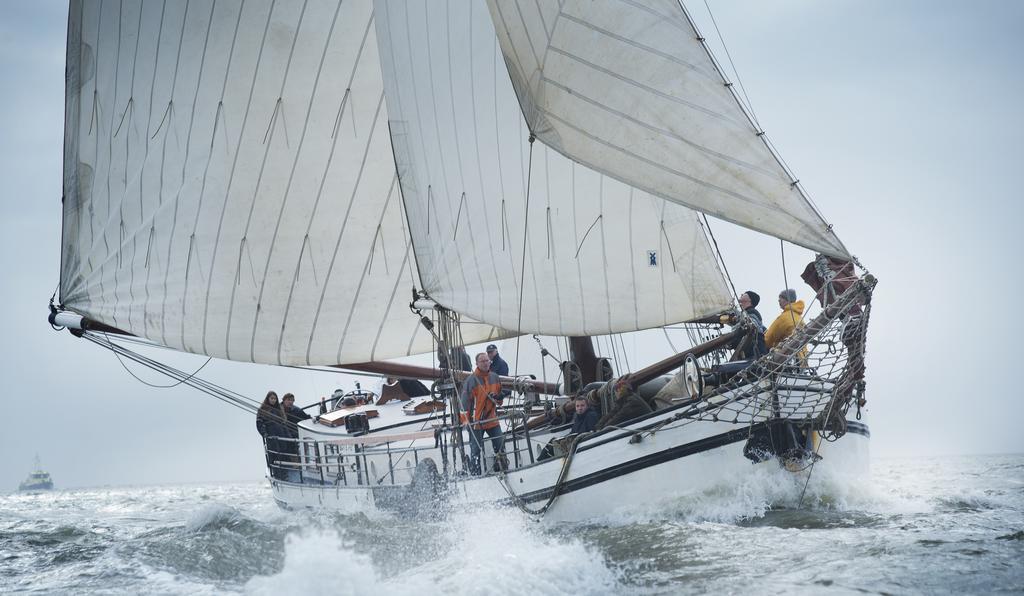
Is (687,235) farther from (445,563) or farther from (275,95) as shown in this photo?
(275,95)

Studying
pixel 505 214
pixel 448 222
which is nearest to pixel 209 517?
pixel 448 222

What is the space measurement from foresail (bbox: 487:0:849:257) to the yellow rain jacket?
6.72ft

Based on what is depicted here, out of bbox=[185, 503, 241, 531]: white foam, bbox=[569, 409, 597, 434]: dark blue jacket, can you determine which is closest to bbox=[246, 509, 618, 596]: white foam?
bbox=[569, 409, 597, 434]: dark blue jacket

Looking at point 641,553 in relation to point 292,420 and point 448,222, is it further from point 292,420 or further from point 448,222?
point 292,420

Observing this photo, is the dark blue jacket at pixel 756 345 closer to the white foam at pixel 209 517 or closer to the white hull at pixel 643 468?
the white hull at pixel 643 468

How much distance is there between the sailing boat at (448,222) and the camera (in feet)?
29.4

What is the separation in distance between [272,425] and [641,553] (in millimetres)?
11041

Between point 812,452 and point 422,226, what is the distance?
261 inches

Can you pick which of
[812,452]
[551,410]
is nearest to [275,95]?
[551,410]

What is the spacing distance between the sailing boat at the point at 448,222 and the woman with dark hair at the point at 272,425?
240 millimetres

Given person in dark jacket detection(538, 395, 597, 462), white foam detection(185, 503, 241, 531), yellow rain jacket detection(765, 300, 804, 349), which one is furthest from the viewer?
white foam detection(185, 503, 241, 531)

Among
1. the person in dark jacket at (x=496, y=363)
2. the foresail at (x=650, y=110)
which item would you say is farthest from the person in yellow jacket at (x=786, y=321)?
the person in dark jacket at (x=496, y=363)

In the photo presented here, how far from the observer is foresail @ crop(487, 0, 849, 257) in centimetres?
816

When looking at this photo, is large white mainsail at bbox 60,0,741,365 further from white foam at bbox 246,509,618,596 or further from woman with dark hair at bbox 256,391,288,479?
white foam at bbox 246,509,618,596
